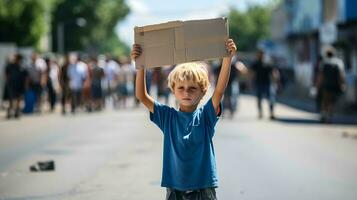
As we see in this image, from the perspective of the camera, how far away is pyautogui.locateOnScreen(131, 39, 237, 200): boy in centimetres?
497

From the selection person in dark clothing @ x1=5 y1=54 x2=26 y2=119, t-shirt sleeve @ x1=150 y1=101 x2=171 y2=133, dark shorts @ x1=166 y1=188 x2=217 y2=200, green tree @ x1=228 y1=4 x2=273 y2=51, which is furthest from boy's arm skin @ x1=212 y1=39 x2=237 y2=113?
green tree @ x1=228 y1=4 x2=273 y2=51

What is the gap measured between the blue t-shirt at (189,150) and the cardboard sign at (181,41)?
371mm

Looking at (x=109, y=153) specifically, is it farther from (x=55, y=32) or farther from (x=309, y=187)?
(x=55, y=32)

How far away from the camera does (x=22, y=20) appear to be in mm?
63562

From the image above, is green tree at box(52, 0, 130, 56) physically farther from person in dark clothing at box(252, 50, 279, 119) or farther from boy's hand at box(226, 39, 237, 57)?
boy's hand at box(226, 39, 237, 57)

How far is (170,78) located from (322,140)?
1041 cm

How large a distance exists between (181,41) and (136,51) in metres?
0.29

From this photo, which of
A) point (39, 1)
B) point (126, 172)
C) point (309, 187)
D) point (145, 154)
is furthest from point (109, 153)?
point (39, 1)

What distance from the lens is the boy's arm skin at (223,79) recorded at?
5102 mm

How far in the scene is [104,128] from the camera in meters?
18.4

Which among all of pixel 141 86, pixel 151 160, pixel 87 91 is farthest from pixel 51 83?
pixel 141 86

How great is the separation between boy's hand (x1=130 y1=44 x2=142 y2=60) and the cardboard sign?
21 mm

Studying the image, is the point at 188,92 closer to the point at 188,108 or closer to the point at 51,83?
the point at 188,108

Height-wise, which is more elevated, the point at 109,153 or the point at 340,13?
the point at 340,13
